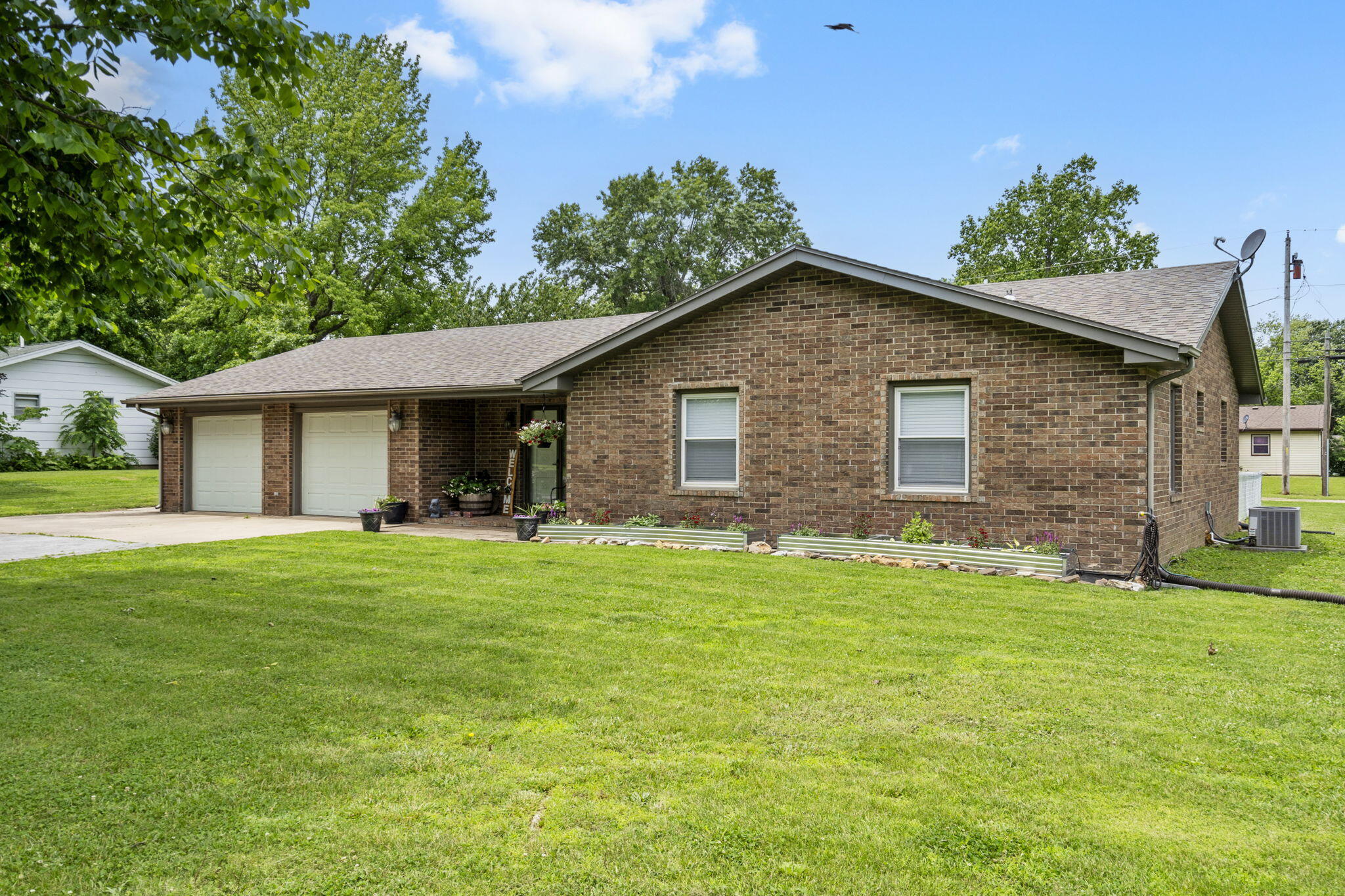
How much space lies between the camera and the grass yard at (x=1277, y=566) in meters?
9.80

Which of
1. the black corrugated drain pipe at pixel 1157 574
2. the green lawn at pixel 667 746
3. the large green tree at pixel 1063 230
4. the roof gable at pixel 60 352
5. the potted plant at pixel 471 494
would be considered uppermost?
the large green tree at pixel 1063 230

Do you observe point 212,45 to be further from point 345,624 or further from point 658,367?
point 658,367

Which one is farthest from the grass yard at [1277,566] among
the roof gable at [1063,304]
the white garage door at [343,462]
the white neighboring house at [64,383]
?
the white neighboring house at [64,383]

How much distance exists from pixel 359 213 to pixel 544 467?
23.0m

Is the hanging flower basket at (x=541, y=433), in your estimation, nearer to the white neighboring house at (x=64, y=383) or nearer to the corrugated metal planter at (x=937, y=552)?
the corrugated metal planter at (x=937, y=552)

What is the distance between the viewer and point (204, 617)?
7.36m

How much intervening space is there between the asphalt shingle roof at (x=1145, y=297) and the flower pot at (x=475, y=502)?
391 inches

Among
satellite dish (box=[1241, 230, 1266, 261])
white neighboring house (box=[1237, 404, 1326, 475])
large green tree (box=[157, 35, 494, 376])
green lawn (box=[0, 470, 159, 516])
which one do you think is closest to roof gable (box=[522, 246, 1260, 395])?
satellite dish (box=[1241, 230, 1266, 261])

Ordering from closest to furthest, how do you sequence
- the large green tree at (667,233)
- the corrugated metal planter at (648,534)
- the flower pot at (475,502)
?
the corrugated metal planter at (648,534) < the flower pot at (475,502) < the large green tree at (667,233)

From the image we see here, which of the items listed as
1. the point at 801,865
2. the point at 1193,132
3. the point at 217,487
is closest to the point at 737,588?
the point at 801,865

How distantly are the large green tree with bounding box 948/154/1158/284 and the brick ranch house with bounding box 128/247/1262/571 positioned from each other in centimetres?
2183

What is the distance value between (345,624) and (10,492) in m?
20.0

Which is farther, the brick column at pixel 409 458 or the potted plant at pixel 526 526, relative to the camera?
the brick column at pixel 409 458

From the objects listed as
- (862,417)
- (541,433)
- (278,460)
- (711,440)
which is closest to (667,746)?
(862,417)
